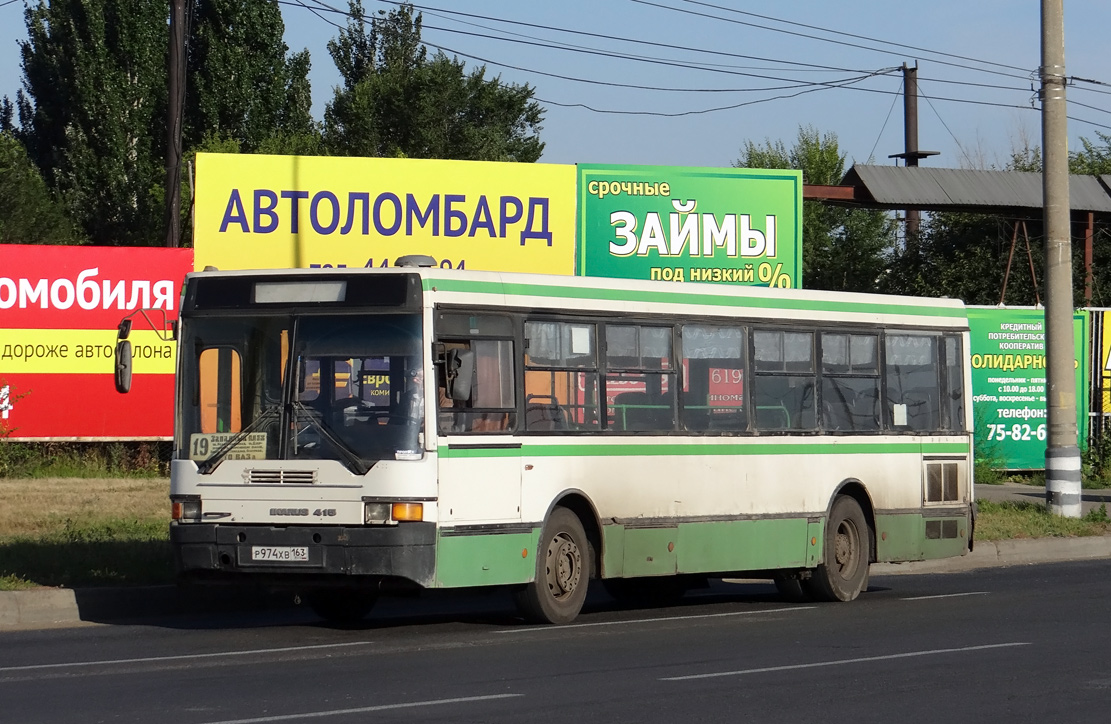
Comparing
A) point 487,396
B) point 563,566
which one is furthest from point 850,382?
point 487,396

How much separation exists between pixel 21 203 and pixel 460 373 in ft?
122

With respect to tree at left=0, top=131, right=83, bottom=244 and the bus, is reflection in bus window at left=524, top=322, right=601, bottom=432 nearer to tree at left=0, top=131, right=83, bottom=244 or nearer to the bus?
the bus

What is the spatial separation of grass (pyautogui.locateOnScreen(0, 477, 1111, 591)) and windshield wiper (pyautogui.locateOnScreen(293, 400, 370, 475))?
118 inches

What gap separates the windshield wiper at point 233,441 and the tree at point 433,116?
49.7 m

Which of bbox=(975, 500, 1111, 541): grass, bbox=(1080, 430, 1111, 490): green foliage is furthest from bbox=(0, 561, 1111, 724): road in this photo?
bbox=(1080, 430, 1111, 490): green foliage

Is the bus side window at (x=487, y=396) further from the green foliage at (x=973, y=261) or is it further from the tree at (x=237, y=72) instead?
the tree at (x=237, y=72)

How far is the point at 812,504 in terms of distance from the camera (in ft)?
49.8

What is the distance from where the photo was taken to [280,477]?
12.0 metres

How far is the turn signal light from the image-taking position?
1170 centimetres

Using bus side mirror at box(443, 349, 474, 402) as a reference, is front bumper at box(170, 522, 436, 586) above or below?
below

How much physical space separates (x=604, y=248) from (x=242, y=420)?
14.6 metres

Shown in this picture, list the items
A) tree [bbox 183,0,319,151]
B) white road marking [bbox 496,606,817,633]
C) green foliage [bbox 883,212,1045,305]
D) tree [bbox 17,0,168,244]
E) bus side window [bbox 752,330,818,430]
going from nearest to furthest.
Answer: white road marking [bbox 496,606,817,633] < bus side window [bbox 752,330,818,430] < green foliage [bbox 883,212,1045,305] < tree [bbox 17,0,168,244] < tree [bbox 183,0,319,151]

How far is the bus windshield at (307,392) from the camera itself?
38.9 ft

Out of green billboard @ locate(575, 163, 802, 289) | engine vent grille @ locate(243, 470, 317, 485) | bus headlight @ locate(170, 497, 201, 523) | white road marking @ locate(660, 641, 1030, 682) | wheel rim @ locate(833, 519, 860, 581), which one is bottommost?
white road marking @ locate(660, 641, 1030, 682)
